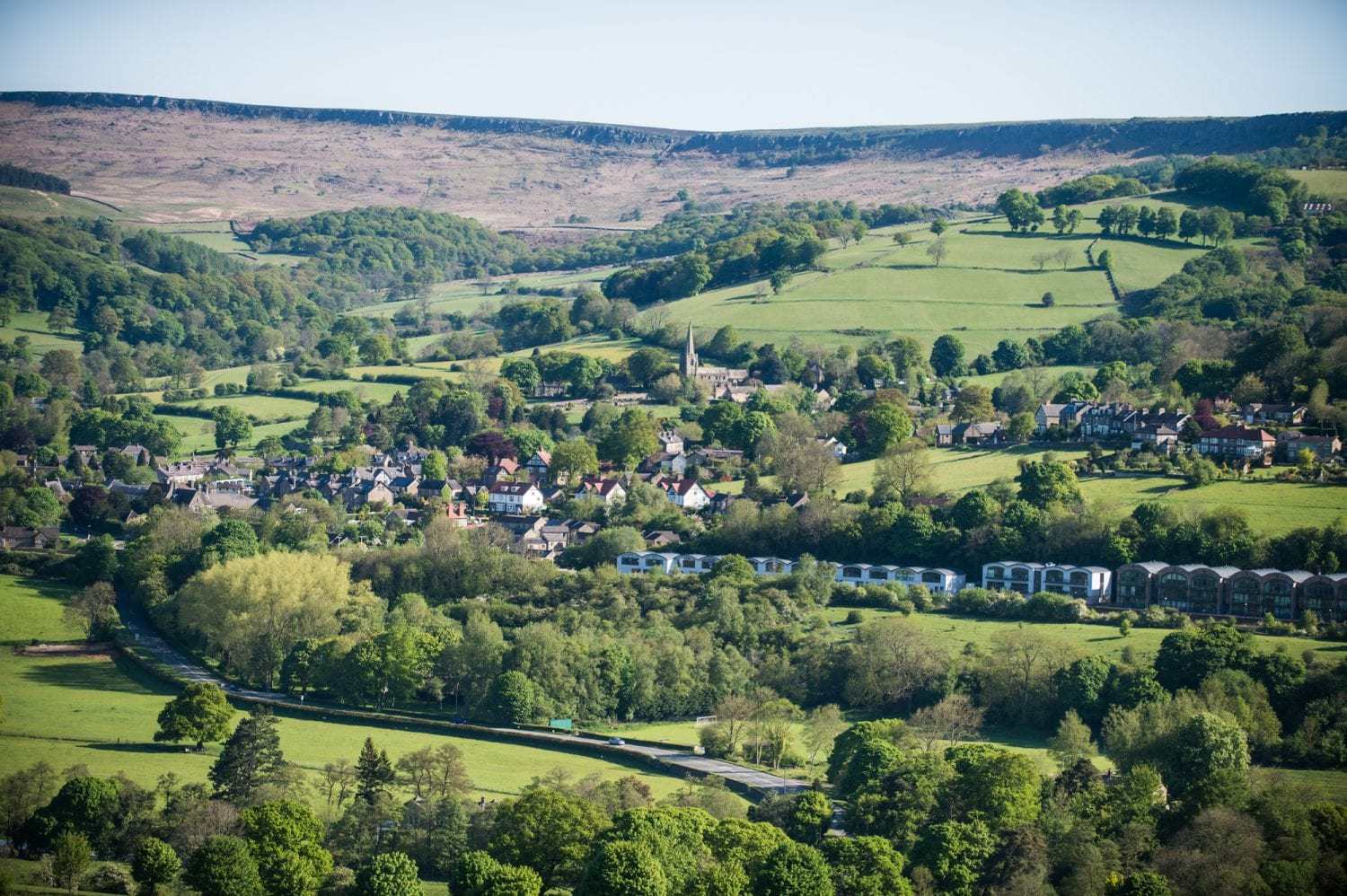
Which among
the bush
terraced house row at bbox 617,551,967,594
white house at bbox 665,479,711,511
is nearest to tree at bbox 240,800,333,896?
the bush

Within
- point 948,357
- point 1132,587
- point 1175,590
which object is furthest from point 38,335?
point 1175,590

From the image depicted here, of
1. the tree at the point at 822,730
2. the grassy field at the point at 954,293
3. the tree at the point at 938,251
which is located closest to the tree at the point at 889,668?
the tree at the point at 822,730

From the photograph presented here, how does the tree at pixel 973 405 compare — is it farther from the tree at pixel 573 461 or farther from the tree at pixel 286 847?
the tree at pixel 286 847

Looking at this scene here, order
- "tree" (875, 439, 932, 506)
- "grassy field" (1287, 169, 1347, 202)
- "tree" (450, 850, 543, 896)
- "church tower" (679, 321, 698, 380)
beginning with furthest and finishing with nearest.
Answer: "grassy field" (1287, 169, 1347, 202) < "church tower" (679, 321, 698, 380) < "tree" (875, 439, 932, 506) < "tree" (450, 850, 543, 896)

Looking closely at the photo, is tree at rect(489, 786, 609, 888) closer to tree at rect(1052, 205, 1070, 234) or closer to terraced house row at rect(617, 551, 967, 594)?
terraced house row at rect(617, 551, 967, 594)

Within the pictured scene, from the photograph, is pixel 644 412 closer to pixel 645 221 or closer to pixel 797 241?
pixel 797 241

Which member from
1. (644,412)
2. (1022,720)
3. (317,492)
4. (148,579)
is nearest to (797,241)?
(644,412)
